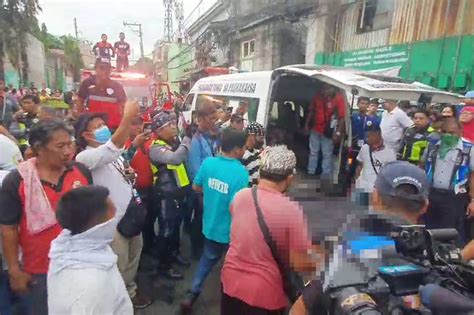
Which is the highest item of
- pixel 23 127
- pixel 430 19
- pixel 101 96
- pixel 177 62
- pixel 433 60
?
pixel 177 62

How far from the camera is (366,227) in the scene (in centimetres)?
144

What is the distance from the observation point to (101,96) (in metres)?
4.95

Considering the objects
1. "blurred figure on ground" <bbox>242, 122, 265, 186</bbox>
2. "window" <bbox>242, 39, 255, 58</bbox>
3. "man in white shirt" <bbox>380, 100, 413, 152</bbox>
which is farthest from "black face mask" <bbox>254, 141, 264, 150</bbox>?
"window" <bbox>242, 39, 255, 58</bbox>

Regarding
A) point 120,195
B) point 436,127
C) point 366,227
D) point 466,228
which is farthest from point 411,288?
point 436,127

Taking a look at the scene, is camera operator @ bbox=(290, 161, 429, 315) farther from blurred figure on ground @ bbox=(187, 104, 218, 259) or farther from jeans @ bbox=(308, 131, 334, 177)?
jeans @ bbox=(308, 131, 334, 177)

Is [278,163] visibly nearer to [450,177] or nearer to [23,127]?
[450,177]

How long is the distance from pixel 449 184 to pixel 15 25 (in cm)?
1741

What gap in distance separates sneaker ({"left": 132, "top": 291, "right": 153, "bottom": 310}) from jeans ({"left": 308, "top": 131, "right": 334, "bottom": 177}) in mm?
3212

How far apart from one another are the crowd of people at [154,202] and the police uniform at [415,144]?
2cm

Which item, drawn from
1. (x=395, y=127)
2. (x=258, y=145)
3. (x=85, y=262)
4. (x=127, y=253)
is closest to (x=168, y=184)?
(x=127, y=253)

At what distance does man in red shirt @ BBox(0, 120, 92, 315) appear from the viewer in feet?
6.85

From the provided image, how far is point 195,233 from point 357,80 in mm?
2438

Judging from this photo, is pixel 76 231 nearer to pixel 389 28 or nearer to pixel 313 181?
pixel 313 181

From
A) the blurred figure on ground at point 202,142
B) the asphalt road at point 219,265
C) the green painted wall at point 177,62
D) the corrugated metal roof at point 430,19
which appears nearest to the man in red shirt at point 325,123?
the blurred figure on ground at point 202,142
